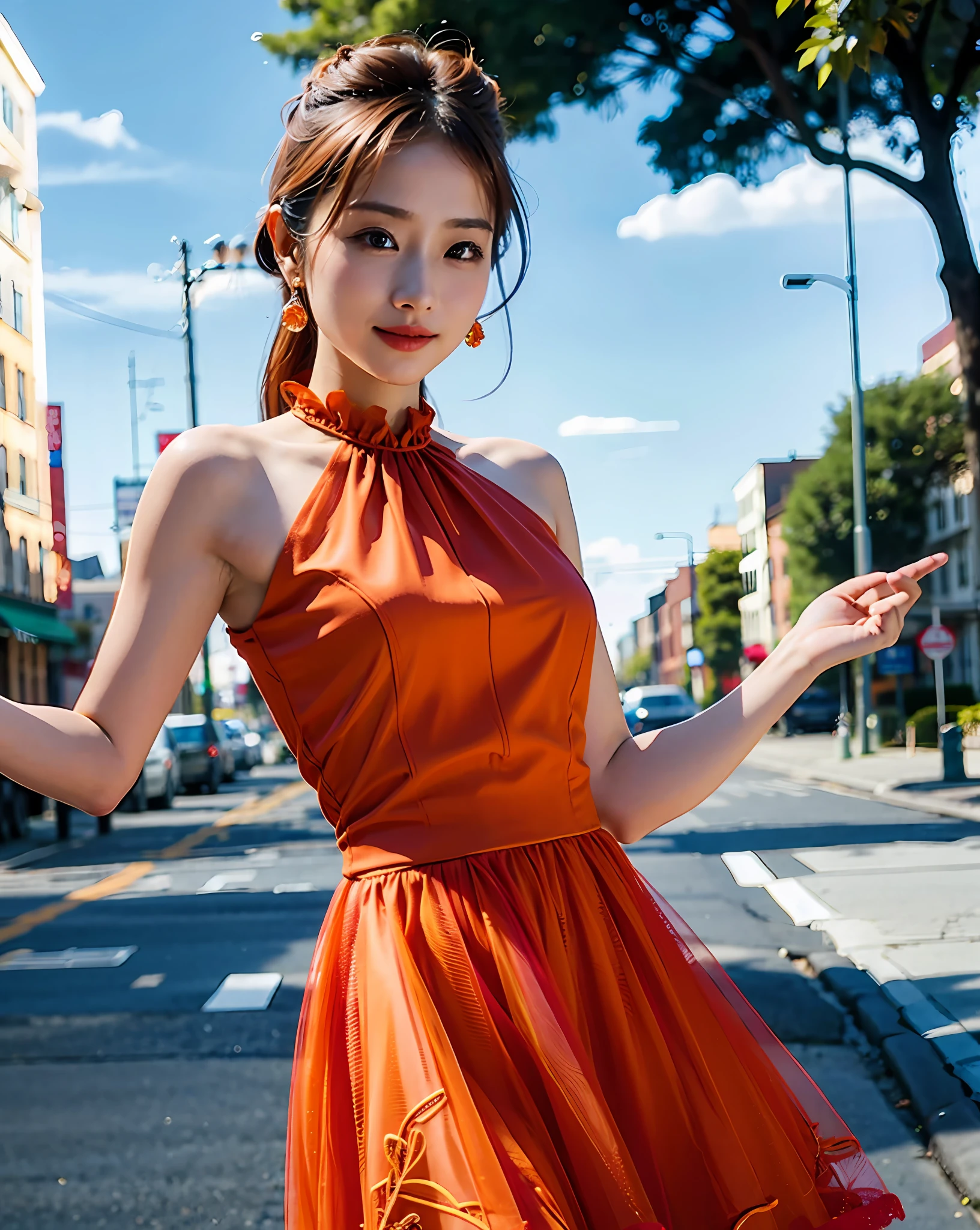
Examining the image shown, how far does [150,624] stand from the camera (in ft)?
4.84

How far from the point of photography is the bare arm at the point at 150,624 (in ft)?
4.77

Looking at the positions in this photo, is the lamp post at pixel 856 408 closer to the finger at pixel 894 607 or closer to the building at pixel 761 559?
the building at pixel 761 559

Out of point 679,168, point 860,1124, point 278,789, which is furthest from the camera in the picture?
point 278,789

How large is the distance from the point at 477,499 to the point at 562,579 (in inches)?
5.6

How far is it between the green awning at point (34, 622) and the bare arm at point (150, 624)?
176 cm

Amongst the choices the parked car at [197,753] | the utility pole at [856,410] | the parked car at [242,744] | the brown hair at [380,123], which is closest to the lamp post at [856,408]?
the utility pole at [856,410]

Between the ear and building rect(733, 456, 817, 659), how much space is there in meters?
1.42

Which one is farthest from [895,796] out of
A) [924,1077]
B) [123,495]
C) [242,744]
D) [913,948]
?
[242,744]

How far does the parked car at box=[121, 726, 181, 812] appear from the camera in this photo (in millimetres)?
19188

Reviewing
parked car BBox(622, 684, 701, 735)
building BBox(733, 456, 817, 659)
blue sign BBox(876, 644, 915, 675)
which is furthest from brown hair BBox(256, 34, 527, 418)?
blue sign BBox(876, 644, 915, 675)

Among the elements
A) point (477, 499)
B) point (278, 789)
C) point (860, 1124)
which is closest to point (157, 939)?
point (860, 1124)

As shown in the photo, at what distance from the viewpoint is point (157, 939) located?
7836 millimetres

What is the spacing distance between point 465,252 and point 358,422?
23cm

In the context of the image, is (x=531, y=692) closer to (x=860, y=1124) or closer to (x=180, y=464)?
(x=180, y=464)
